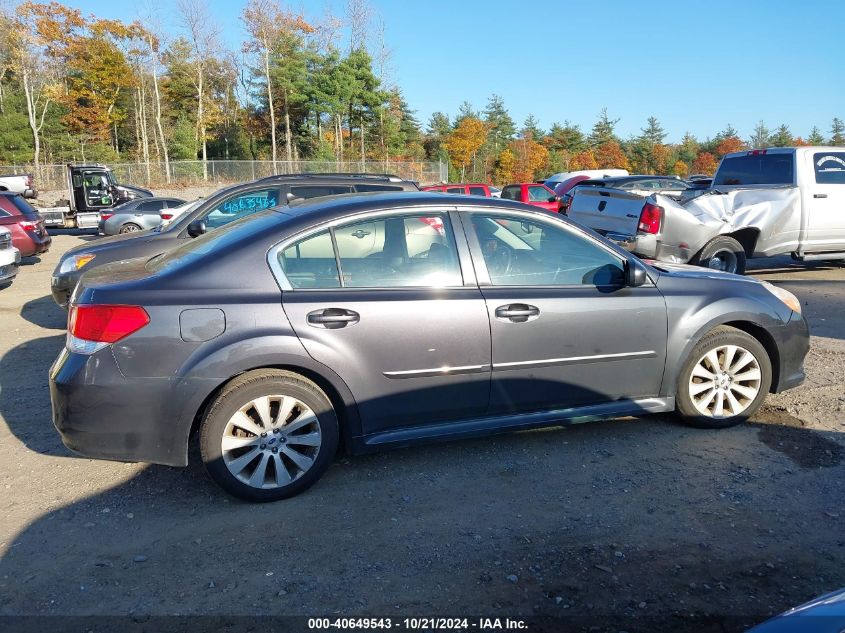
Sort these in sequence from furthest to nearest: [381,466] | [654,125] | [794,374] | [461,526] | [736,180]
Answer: [654,125] < [736,180] < [794,374] < [381,466] < [461,526]

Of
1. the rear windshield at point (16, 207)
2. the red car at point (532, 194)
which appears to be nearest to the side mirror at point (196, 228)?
the rear windshield at point (16, 207)

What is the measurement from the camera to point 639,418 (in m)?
4.92

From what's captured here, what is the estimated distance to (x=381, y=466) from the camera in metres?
4.16

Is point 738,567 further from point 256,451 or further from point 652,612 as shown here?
point 256,451

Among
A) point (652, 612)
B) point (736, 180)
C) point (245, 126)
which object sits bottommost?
point (652, 612)

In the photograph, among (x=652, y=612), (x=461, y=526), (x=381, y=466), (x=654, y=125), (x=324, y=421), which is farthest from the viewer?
(x=654, y=125)

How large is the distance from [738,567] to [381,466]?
2.05 meters

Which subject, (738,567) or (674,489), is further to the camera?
(674,489)

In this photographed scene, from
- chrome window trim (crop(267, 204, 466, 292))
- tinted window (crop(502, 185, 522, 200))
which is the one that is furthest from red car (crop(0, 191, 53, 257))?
tinted window (crop(502, 185, 522, 200))

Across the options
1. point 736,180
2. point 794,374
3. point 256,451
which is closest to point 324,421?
point 256,451

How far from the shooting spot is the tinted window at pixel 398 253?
12.8ft

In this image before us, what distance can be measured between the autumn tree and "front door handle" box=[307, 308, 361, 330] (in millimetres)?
53526

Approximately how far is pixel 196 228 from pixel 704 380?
5.33 meters

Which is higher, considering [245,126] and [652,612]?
[245,126]
